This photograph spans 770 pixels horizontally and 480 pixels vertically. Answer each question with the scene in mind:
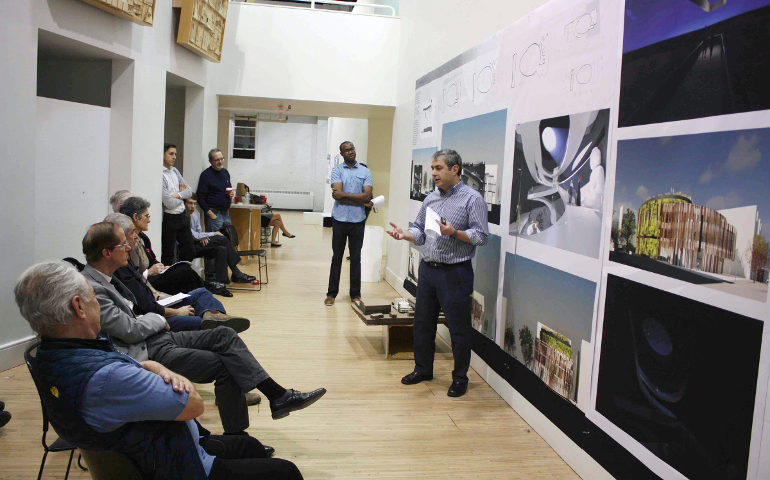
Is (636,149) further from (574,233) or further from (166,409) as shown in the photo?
(166,409)

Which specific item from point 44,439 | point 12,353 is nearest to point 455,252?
point 44,439

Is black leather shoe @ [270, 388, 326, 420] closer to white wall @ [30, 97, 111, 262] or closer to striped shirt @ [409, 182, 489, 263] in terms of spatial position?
striped shirt @ [409, 182, 489, 263]

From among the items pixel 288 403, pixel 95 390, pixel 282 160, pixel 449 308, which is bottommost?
pixel 288 403

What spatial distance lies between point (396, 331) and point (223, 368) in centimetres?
251

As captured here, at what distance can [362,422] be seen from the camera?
4223 mm

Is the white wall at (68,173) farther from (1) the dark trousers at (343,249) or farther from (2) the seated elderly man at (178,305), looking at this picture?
(1) the dark trousers at (343,249)

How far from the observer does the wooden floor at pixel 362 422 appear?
358cm

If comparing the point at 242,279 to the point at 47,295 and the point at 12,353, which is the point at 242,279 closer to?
the point at 12,353

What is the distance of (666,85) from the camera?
2.91m

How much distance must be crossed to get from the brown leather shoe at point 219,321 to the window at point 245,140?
19426mm

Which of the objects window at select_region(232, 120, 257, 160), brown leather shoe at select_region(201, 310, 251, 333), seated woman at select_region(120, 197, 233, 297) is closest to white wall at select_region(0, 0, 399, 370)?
seated woman at select_region(120, 197, 233, 297)

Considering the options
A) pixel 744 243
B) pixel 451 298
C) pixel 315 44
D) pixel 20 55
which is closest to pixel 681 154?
pixel 744 243

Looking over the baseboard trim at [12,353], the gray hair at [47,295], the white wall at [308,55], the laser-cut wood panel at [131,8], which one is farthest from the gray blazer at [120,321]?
the white wall at [308,55]

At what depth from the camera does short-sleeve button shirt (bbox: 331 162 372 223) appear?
7.66m
